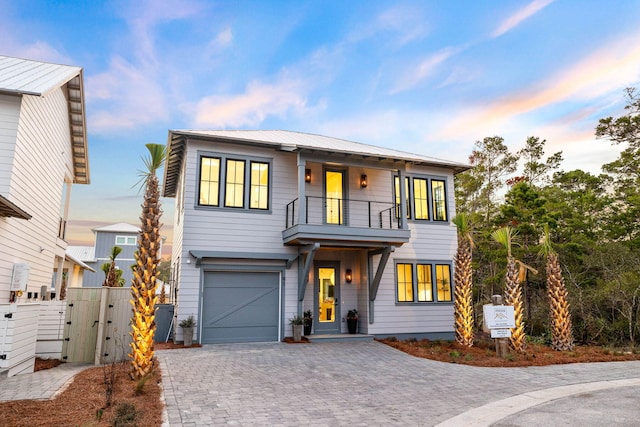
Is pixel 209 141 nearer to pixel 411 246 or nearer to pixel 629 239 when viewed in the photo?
pixel 411 246

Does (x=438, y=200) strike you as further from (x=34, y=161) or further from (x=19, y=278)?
(x=19, y=278)

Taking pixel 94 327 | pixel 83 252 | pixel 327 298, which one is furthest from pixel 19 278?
pixel 83 252

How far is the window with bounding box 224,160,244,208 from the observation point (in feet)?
38.4

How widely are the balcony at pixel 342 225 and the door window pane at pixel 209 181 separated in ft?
7.66

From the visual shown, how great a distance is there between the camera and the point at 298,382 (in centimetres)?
684

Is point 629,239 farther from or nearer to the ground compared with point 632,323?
farther from the ground

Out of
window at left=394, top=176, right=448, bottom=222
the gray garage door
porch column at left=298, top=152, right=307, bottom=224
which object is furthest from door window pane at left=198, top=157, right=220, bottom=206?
window at left=394, top=176, right=448, bottom=222

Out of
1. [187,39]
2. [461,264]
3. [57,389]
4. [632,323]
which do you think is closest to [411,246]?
[461,264]

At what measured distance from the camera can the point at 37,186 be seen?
10.6 m

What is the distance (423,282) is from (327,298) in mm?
3577

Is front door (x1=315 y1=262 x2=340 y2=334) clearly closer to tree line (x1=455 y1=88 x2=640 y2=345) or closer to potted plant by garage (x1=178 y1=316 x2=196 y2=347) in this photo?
potted plant by garage (x1=178 y1=316 x2=196 y2=347)

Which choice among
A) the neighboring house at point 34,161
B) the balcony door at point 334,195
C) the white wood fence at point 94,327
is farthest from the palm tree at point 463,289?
the neighboring house at point 34,161

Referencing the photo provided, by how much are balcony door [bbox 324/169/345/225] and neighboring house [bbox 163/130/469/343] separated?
0.04 meters

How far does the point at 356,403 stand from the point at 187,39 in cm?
1434
